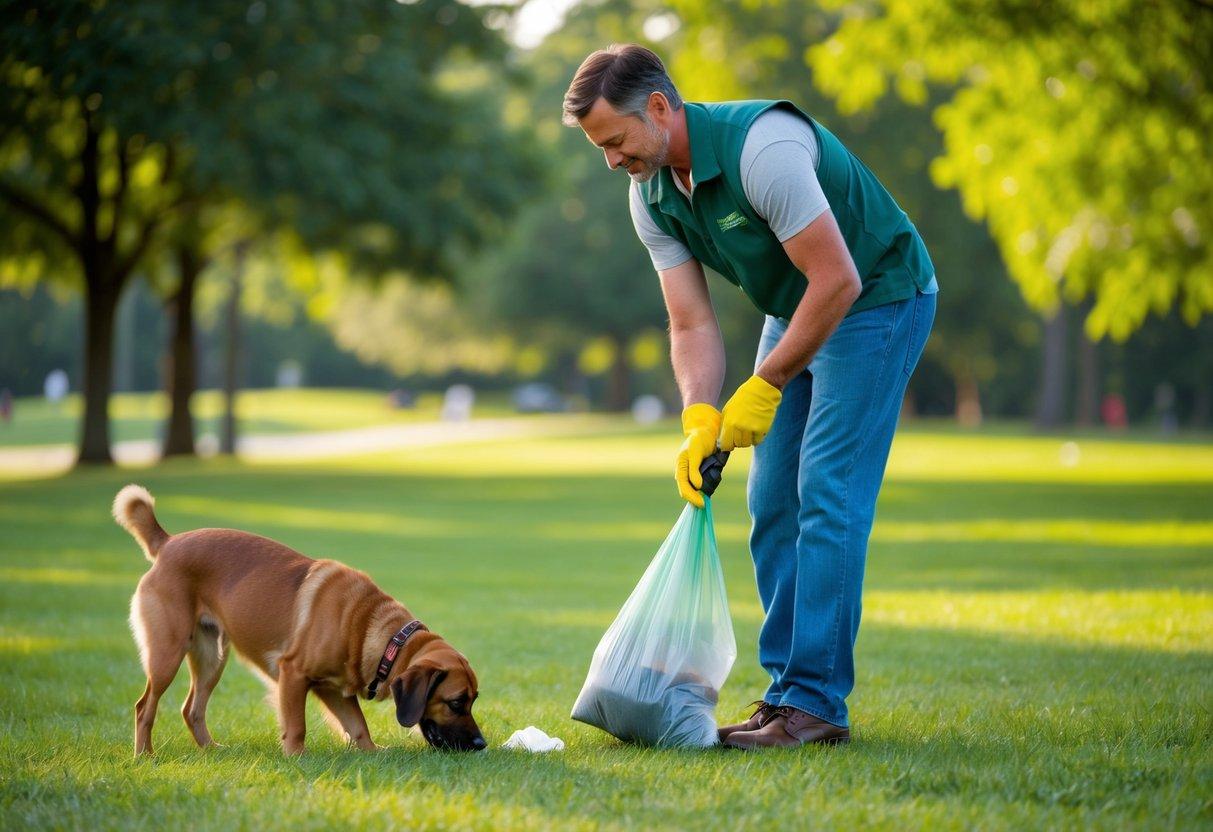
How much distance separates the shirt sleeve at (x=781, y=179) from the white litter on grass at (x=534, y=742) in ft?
6.19

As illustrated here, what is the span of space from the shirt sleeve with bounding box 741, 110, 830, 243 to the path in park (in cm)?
2434

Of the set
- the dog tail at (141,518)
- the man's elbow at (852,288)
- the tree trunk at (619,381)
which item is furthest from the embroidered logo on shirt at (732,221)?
the tree trunk at (619,381)

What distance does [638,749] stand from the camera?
14.4 ft

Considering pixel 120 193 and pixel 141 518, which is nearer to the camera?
pixel 141 518

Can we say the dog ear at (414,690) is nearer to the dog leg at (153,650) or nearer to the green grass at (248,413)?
the dog leg at (153,650)

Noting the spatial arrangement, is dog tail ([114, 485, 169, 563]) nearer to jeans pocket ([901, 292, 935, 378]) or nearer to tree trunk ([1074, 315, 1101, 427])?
jeans pocket ([901, 292, 935, 378])

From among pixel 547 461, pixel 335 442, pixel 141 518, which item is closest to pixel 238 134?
pixel 547 461

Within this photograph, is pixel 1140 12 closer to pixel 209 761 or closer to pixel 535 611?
pixel 535 611

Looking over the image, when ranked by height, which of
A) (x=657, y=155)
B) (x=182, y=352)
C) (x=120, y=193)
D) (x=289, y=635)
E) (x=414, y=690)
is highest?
(x=120, y=193)

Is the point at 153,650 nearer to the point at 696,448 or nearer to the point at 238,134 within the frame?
the point at 696,448

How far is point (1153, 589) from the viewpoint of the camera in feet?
29.2

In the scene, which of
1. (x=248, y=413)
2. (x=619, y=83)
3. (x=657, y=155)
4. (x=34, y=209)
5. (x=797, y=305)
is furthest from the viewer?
(x=248, y=413)

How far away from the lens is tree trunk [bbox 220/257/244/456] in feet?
96.2

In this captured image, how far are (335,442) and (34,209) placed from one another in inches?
777
